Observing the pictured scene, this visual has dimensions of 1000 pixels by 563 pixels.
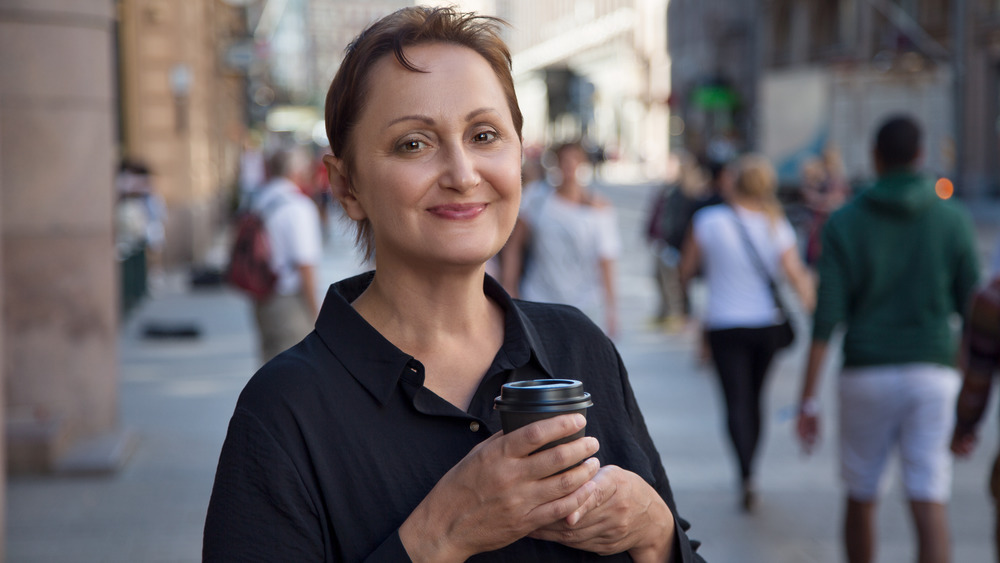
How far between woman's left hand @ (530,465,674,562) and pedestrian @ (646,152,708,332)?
9726 millimetres

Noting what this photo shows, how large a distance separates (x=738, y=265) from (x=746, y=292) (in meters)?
0.20

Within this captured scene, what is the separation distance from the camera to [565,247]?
786 cm

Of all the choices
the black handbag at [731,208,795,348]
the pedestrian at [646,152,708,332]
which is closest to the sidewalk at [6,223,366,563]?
the black handbag at [731,208,795,348]

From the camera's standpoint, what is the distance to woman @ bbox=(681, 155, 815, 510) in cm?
682

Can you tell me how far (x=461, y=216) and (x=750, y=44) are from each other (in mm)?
55417

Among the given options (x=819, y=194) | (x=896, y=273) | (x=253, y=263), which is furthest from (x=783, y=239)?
(x=819, y=194)

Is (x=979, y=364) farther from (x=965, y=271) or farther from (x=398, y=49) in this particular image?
(x=398, y=49)

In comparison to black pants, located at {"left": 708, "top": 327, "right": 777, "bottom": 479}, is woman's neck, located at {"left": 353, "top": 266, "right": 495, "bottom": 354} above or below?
above

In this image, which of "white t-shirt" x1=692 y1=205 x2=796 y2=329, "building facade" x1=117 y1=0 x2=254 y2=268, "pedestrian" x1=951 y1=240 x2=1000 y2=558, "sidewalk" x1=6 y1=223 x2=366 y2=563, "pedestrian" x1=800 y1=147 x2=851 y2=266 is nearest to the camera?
"pedestrian" x1=951 y1=240 x2=1000 y2=558

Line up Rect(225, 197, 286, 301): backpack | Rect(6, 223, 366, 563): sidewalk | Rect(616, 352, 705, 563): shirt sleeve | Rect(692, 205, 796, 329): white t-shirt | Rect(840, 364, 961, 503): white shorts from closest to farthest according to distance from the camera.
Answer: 1. Rect(616, 352, 705, 563): shirt sleeve
2. Rect(840, 364, 961, 503): white shorts
3. Rect(6, 223, 366, 563): sidewalk
4. Rect(692, 205, 796, 329): white t-shirt
5. Rect(225, 197, 286, 301): backpack

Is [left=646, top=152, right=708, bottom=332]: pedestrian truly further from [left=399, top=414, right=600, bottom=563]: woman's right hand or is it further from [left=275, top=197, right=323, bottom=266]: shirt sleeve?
[left=399, top=414, right=600, bottom=563]: woman's right hand

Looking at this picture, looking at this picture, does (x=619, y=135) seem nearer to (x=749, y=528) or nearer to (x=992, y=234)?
(x=992, y=234)

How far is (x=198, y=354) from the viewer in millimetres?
12266

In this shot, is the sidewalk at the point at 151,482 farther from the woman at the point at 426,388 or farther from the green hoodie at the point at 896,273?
the woman at the point at 426,388
